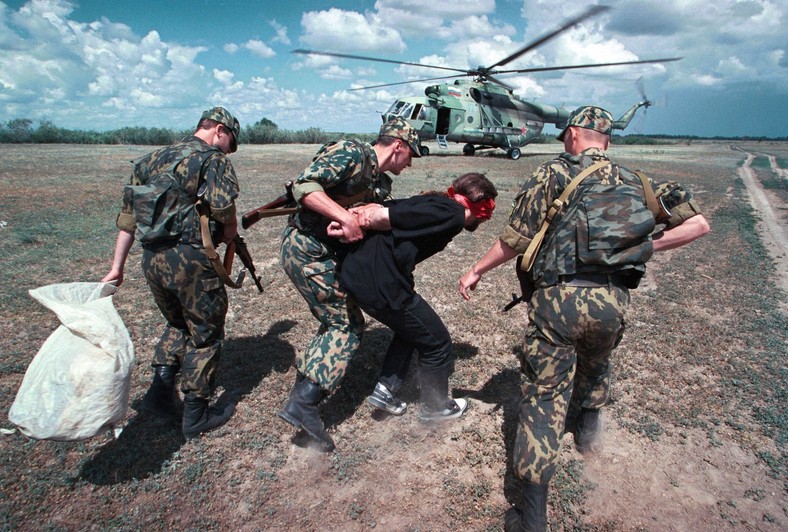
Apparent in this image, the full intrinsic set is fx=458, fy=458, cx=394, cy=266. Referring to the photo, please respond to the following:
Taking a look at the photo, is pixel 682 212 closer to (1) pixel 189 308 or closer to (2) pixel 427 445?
(2) pixel 427 445

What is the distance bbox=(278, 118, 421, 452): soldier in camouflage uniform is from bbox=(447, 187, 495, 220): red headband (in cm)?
41

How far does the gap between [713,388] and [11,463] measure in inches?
193

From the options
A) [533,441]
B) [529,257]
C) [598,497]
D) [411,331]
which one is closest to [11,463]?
[411,331]

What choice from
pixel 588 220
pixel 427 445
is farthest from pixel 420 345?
pixel 588 220

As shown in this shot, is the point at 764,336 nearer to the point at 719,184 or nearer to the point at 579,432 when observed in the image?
the point at 579,432

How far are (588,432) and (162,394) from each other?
2796mm

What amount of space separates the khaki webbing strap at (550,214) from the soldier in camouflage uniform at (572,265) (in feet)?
0.09

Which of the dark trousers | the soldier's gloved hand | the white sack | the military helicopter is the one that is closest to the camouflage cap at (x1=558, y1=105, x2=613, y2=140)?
the soldier's gloved hand

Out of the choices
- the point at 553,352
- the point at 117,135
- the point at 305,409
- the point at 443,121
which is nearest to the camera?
the point at 553,352

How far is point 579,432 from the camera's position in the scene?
2988 mm

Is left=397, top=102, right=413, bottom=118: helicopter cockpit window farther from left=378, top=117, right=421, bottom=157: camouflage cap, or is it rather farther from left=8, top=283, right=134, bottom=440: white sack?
left=8, top=283, right=134, bottom=440: white sack

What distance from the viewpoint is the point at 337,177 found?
2.49 meters

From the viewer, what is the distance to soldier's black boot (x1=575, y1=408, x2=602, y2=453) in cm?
295

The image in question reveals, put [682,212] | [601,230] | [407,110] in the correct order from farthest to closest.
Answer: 1. [407,110]
2. [682,212]
3. [601,230]
